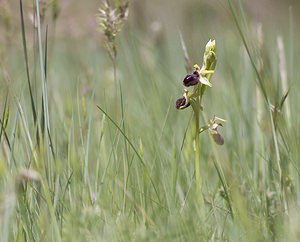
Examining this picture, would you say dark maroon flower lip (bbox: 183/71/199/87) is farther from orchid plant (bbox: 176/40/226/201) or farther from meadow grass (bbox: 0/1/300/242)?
meadow grass (bbox: 0/1/300/242)

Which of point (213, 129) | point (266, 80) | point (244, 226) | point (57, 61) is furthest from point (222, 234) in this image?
point (57, 61)

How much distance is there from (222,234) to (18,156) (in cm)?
57

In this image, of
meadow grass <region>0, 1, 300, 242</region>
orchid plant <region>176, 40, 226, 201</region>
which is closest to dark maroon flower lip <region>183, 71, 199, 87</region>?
orchid plant <region>176, 40, 226, 201</region>

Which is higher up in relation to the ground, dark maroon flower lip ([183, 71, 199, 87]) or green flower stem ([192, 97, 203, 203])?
dark maroon flower lip ([183, 71, 199, 87])

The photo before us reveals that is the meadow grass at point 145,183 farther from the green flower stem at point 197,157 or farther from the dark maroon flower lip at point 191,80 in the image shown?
the dark maroon flower lip at point 191,80

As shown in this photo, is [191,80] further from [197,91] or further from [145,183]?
[145,183]

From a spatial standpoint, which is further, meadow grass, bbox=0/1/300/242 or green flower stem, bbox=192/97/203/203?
green flower stem, bbox=192/97/203/203

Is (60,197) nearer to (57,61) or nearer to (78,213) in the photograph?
(78,213)

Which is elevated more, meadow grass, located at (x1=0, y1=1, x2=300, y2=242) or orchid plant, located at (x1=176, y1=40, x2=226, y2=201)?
orchid plant, located at (x1=176, y1=40, x2=226, y2=201)

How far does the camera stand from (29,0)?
5.96 ft

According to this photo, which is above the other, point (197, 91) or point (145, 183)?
point (197, 91)

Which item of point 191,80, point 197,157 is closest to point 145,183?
point 197,157

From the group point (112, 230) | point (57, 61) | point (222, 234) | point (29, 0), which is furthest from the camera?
point (57, 61)

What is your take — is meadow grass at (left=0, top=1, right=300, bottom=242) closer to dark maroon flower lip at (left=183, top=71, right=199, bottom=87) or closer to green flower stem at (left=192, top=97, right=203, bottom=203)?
green flower stem at (left=192, top=97, right=203, bottom=203)
